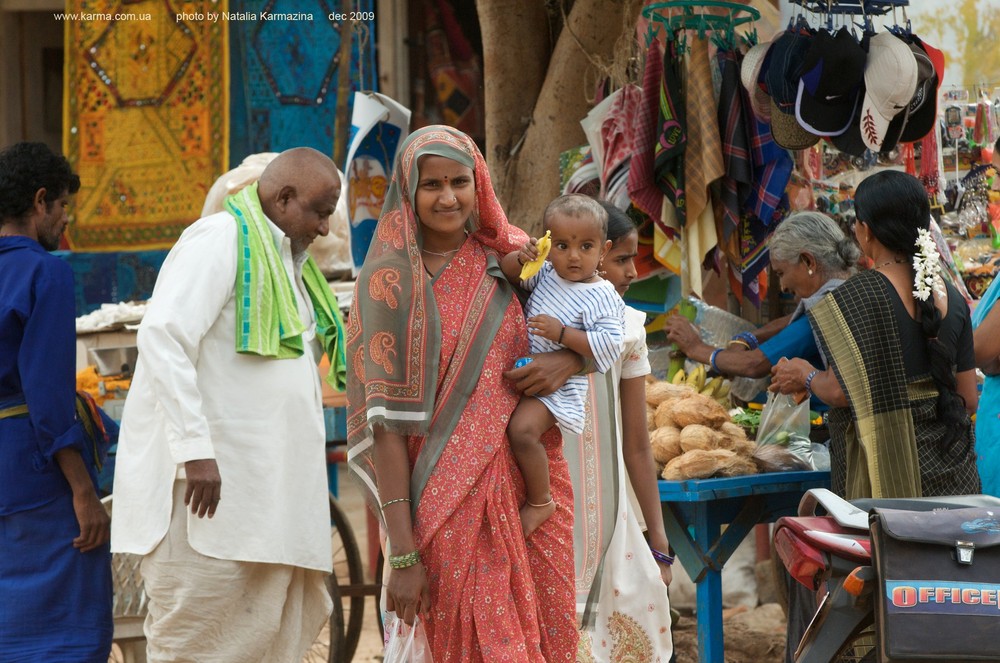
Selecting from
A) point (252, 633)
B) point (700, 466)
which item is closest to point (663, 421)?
point (700, 466)

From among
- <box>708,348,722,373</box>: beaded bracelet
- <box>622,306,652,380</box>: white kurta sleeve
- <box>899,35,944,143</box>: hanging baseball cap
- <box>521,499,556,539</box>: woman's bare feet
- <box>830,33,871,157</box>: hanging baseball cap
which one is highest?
<box>899,35,944,143</box>: hanging baseball cap

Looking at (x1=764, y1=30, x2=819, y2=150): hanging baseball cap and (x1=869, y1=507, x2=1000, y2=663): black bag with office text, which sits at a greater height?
(x1=764, y1=30, x2=819, y2=150): hanging baseball cap

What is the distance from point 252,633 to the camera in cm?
390

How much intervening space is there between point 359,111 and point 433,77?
2436mm

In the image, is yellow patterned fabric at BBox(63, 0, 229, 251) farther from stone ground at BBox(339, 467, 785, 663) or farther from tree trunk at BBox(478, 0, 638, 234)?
stone ground at BBox(339, 467, 785, 663)

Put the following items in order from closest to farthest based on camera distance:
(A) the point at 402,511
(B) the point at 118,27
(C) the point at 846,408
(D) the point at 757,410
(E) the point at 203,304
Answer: (A) the point at 402,511 < (E) the point at 203,304 < (C) the point at 846,408 < (D) the point at 757,410 < (B) the point at 118,27

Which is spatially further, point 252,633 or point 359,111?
point 359,111

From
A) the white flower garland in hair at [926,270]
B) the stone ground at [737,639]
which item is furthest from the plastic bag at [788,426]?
the stone ground at [737,639]

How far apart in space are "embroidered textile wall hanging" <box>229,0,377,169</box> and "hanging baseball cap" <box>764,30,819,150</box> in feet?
11.5

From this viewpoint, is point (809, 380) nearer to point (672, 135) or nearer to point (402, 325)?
point (672, 135)

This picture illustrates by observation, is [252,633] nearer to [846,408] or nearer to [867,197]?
[846,408]

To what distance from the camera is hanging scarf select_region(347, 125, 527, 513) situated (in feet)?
9.52

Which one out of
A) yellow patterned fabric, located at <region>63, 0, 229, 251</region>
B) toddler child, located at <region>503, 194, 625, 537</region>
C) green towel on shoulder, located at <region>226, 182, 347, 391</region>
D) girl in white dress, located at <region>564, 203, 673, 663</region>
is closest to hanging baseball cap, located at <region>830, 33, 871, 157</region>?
girl in white dress, located at <region>564, 203, 673, 663</region>

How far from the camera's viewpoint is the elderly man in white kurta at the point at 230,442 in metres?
3.69
